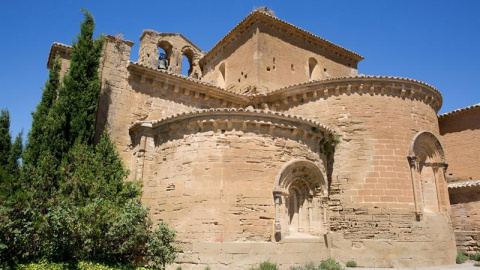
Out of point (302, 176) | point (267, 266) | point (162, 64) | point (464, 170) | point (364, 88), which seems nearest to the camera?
point (267, 266)

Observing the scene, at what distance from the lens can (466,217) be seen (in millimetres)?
13328

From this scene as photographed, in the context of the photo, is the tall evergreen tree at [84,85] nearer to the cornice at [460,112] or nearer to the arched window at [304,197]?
the arched window at [304,197]

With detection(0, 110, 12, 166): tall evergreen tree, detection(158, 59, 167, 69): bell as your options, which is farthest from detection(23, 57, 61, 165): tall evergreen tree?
detection(158, 59, 167, 69): bell

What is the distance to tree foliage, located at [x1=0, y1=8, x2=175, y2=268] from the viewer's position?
7066mm

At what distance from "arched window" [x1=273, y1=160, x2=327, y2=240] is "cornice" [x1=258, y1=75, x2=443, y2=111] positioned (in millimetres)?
3021

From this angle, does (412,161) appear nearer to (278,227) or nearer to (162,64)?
(278,227)

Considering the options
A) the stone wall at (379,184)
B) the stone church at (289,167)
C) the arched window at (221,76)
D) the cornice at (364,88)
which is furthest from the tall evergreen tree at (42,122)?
the arched window at (221,76)

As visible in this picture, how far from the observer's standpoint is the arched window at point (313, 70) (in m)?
16.8

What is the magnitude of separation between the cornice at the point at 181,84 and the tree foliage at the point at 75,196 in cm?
158

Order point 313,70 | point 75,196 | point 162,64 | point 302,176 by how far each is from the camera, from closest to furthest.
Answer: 1. point 75,196
2. point 302,176
3. point 162,64
4. point 313,70

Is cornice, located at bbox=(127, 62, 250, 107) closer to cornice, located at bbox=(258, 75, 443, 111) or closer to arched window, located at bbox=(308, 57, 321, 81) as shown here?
cornice, located at bbox=(258, 75, 443, 111)

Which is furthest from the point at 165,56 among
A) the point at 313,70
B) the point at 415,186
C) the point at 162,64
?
the point at 415,186

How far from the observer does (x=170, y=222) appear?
945 cm

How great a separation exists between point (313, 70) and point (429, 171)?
7010 mm
